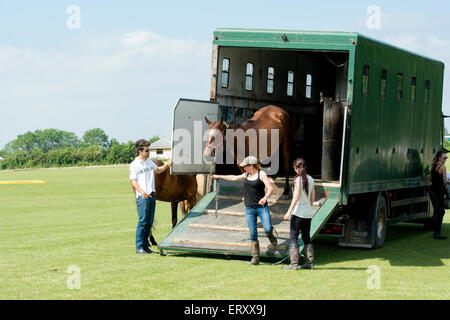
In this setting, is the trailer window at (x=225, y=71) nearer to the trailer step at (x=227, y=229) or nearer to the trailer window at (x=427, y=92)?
the trailer step at (x=227, y=229)

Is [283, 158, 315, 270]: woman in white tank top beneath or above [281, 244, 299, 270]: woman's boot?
above

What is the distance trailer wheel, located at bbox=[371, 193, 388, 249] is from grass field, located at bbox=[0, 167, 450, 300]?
25cm

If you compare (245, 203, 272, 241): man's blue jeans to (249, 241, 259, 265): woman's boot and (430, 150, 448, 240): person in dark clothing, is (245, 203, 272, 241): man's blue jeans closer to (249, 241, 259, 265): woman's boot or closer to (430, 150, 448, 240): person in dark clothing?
(249, 241, 259, 265): woman's boot

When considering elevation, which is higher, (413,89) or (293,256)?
(413,89)

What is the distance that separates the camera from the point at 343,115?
14172 mm

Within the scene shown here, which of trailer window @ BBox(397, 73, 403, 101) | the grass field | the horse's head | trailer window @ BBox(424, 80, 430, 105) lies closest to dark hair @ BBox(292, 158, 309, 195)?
the grass field

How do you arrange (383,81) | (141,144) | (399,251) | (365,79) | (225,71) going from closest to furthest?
1. (141,144)
2. (365,79)
3. (399,251)
4. (383,81)
5. (225,71)

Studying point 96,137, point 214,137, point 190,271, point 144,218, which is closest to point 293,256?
point 190,271

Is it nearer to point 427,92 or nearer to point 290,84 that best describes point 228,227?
point 290,84

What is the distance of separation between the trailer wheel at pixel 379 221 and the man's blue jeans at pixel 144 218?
4547 millimetres

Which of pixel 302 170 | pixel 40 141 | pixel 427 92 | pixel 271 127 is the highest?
pixel 427 92

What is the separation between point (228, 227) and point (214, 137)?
164 cm

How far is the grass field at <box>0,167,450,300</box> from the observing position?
9.70 meters

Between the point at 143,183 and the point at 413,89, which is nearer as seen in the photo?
the point at 143,183
